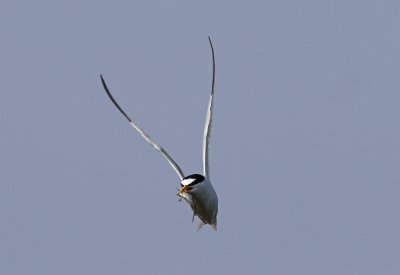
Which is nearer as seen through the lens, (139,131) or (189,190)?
(189,190)

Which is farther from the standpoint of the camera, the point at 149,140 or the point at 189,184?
the point at 149,140

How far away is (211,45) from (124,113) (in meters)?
2.92

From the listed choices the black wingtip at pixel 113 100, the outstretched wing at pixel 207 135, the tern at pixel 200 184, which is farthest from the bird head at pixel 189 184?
the black wingtip at pixel 113 100

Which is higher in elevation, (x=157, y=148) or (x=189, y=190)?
(x=157, y=148)

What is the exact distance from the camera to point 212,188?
24469 millimetres

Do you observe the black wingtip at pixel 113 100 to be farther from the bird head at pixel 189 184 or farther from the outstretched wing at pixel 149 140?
the bird head at pixel 189 184

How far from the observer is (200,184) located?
23781 millimetres

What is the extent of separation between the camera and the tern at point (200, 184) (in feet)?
77.5

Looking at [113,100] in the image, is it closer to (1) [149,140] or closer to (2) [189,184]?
(1) [149,140]

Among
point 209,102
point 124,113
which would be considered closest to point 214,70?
point 209,102

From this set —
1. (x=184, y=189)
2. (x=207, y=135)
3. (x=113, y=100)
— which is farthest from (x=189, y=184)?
(x=113, y=100)

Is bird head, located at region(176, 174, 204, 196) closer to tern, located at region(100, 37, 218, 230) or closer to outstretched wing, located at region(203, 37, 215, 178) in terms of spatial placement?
tern, located at region(100, 37, 218, 230)

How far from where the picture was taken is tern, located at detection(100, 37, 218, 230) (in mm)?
23625

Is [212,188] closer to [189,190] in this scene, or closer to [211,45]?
[189,190]
